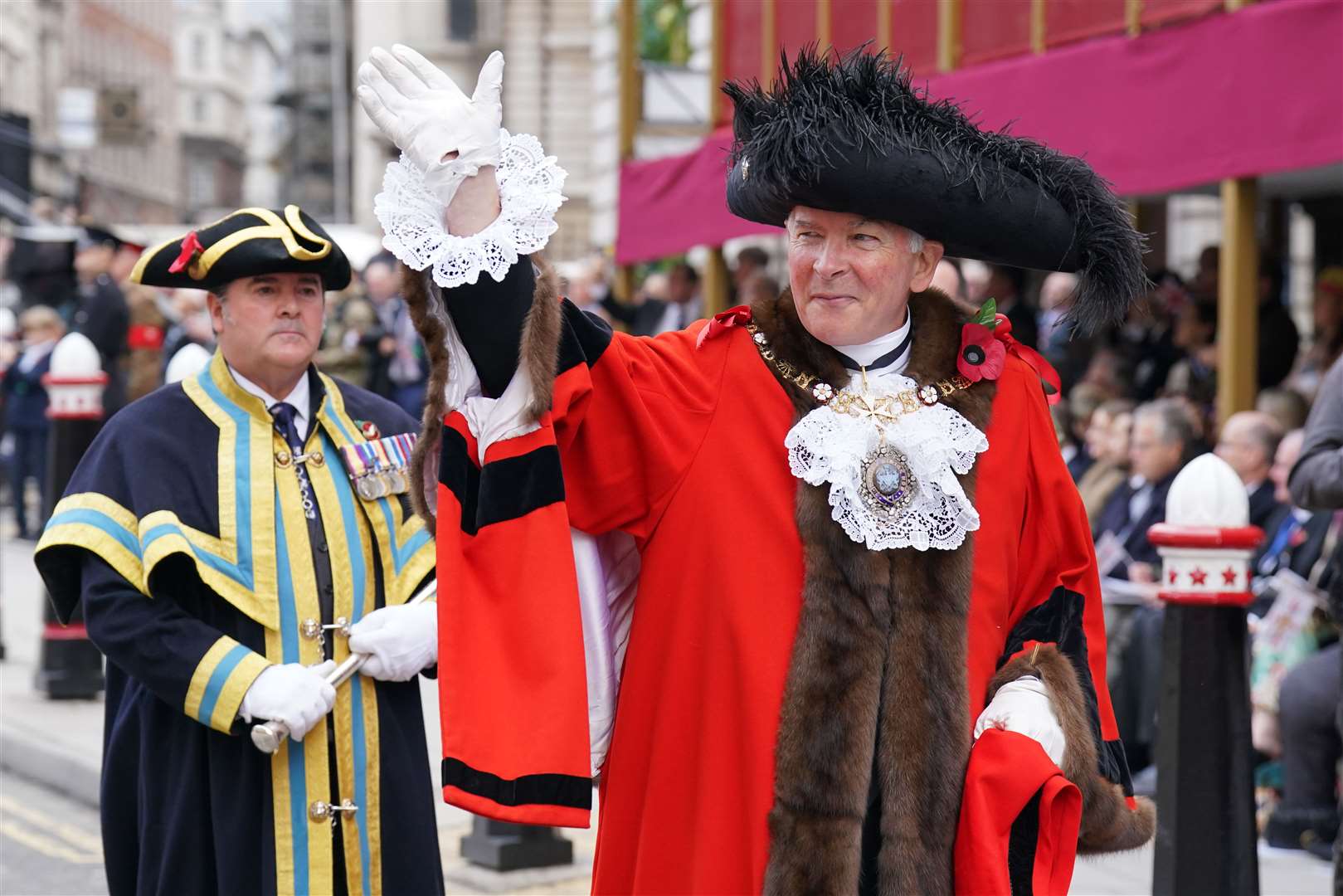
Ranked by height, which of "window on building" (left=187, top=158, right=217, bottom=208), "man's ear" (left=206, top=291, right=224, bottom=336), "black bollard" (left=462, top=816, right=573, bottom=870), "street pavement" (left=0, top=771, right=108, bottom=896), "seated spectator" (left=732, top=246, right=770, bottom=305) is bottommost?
"street pavement" (left=0, top=771, right=108, bottom=896)

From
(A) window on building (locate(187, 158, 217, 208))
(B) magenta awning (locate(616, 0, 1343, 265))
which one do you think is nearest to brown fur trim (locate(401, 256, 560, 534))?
(B) magenta awning (locate(616, 0, 1343, 265))

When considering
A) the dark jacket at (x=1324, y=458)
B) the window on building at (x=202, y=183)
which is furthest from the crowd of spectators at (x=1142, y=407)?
the window on building at (x=202, y=183)

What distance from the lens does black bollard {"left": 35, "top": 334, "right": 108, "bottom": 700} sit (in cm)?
858

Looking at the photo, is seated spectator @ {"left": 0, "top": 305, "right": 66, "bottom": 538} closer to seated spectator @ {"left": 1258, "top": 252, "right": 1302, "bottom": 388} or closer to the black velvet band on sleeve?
seated spectator @ {"left": 1258, "top": 252, "right": 1302, "bottom": 388}

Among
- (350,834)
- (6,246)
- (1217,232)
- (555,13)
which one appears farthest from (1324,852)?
(555,13)

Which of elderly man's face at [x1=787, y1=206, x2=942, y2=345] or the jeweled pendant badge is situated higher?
elderly man's face at [x1=787, y1=206, x2=942, y2=345]

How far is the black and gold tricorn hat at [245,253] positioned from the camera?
396cm

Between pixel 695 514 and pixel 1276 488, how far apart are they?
473 cm

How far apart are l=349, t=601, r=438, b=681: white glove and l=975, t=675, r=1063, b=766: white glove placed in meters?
1.29

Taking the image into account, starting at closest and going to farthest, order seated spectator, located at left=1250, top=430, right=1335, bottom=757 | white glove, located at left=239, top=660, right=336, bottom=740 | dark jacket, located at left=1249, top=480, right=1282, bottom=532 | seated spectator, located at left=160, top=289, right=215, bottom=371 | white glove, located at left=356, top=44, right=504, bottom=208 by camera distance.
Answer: white glove, located at left=356, top=44, right=504, bottom=208 < white glove, located at left=239, top=660, right=336, bottom=740 < seated spectator, located at left=1250, top=430, right=1335, bottom=757 < dark jacket, located at left=1249, top=480, right=1282, bottom=532 < seated spectator, located at left=160, top=289, right=215, bottom=371

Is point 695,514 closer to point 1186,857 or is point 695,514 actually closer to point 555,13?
point 1186,857

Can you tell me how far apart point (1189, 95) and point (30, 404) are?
9.82m

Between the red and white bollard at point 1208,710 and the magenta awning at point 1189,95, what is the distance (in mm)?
2518

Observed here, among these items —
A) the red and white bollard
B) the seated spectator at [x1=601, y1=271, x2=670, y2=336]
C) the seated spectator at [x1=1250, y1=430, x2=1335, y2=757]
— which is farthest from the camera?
the seated spectator at [x1=601, y1=271, x2=670, y2=336]
